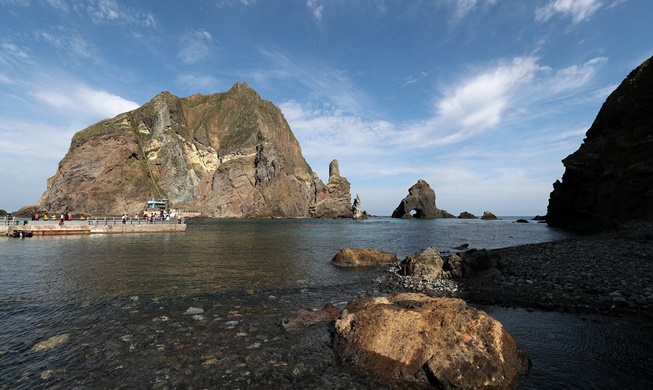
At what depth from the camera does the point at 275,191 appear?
6836 inches

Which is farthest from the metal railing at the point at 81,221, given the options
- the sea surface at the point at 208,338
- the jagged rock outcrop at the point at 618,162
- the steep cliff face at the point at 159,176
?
the steep cliff face at the point at 159,176

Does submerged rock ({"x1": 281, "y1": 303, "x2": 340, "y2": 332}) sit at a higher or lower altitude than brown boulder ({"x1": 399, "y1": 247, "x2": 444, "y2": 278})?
lower

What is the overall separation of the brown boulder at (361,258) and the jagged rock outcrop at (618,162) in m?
48.9

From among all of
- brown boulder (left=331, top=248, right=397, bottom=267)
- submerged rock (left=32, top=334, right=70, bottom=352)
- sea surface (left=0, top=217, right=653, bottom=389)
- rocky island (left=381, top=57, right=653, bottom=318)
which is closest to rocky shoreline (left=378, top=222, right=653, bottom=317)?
rocky island (left=381, top=57, right=653, bottom=318)

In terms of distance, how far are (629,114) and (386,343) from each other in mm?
72973

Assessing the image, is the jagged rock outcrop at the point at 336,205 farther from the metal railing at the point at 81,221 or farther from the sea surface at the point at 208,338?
the sea surface at the point at 208,338

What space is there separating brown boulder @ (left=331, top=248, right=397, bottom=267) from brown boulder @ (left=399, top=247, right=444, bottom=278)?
4.03 meters

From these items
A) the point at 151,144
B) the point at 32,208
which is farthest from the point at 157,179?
the point at 32,208

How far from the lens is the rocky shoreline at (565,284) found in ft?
40.3

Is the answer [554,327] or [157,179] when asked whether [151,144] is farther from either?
[554,327]

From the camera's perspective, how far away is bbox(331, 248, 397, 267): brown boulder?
79.7ft

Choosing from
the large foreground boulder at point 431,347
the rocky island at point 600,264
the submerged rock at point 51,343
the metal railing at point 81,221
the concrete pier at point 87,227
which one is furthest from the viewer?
the metal railing at point 81,221

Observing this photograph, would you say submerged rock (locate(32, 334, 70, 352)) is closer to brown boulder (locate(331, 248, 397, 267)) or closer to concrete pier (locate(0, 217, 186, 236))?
brown boulder (locate(331, 248, 397, 267))

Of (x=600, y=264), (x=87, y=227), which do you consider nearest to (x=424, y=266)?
(x=600, y=264)
